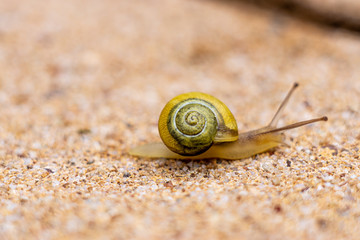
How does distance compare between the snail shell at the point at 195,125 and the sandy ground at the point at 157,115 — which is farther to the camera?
the snail shell at the point at 195,125

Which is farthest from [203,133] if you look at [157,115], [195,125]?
[157,115]

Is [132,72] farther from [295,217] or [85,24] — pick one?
[295,217]

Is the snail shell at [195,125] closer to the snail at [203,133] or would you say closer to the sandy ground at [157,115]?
the snail at [203,133]

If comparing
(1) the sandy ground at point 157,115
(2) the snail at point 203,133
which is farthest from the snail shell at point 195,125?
(1) the sandy ground at point 157,115

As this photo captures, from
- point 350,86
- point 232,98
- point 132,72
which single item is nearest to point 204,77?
point 232,98

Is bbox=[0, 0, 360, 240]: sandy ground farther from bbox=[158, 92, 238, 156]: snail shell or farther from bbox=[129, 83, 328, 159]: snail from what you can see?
bbox=[158, 92, 238, 156]: snail shell

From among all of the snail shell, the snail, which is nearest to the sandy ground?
the snail
